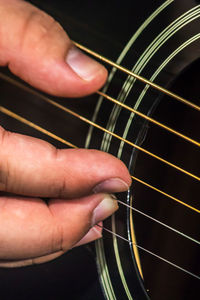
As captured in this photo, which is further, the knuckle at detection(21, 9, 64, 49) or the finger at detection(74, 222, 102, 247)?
the finger at detection(74, 222, 102, 247)

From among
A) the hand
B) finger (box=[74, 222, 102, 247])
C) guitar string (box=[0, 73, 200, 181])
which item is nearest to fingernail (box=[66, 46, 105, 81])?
the hand

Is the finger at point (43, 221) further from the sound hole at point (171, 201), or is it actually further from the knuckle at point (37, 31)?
the knuckle at point (37, 31)

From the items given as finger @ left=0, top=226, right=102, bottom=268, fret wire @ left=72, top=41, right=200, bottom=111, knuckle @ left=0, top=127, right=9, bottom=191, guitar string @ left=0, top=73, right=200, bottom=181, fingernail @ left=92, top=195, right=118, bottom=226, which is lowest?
finger @ left=0, top=226, right=102, bottom=268

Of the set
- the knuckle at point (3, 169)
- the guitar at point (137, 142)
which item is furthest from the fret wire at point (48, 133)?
the knuckle at point (3, 169)

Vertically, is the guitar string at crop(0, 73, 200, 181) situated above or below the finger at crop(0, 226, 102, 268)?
above

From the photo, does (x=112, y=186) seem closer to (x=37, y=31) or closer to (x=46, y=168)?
(x=46, y=168)

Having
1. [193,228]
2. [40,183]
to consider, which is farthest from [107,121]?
[193,228]

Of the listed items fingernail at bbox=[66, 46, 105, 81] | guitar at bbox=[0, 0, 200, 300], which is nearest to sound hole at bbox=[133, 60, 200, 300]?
guitar at bbox=[0, 0, 200, 300]

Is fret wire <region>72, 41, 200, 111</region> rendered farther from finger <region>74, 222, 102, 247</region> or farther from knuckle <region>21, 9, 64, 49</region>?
finger <region>74, 222, 102, 247</region>
